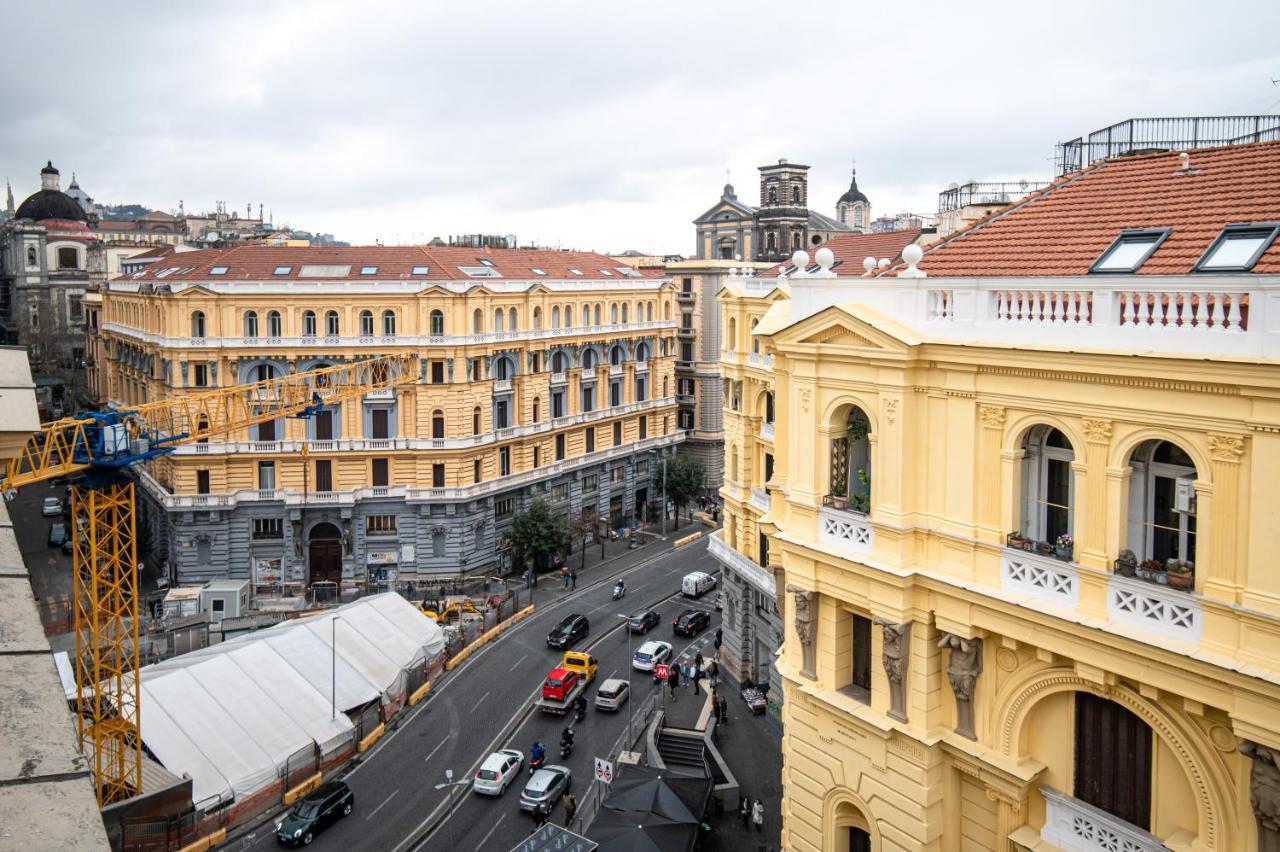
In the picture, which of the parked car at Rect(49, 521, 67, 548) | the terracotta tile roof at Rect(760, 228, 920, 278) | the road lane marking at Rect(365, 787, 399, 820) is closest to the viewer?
the road lane marking at Rect(365, 787, 399, 820)

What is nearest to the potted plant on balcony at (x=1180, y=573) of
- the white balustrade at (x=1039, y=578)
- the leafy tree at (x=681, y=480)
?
the white balustrade at (x=1039, y=578)

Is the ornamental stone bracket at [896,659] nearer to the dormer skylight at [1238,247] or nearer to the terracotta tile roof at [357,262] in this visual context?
the dormer skylight at [1238,247]

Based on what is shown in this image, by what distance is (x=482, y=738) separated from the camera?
163ft

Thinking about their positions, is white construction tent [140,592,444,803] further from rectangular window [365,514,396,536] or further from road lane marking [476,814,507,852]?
rectangular window [365,514,396,536]

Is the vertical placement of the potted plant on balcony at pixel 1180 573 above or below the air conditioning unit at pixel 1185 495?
below

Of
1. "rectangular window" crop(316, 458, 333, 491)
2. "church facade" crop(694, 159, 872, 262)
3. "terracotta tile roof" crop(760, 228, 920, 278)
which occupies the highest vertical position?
"church facade" crop(694, 159, 872, 262)

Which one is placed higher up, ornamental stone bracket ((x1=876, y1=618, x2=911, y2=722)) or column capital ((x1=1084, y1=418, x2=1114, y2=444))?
column capital ((x1=1084, y1=418, x2=1114, y2=444))

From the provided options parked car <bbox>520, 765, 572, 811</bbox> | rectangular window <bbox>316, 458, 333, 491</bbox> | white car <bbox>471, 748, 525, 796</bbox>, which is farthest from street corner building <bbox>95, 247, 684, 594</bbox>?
parked car <bbox>520, 765, 572, 811</bbox>

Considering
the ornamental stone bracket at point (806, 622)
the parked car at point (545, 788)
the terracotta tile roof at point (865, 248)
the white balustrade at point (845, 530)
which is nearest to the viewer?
the white balustrade at point (845, 530)

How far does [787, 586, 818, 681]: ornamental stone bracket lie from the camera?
24297 millimetres

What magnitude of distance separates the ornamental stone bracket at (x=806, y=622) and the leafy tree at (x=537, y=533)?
4948cm

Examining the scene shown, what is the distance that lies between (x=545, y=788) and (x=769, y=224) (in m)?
86.2

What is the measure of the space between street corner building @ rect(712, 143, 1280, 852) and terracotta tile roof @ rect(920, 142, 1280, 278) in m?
0.07

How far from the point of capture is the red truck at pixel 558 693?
52072 mm
